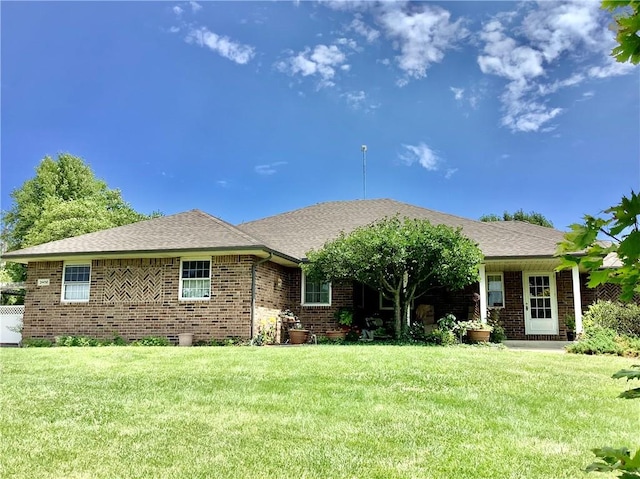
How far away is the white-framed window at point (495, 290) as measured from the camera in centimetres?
1736

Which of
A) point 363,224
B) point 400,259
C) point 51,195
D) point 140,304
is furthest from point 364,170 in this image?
point 51,195

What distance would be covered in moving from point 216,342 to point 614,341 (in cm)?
1052

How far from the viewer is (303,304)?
55.8ft

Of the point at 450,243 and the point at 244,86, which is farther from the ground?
the point at 244,86

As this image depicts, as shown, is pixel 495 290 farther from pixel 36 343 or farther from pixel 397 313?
pixel 36 343

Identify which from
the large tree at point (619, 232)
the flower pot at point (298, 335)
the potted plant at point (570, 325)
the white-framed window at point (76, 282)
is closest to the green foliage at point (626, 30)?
the large tree at point (619, 232)

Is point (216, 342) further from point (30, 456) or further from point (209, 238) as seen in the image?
point (30, 456)

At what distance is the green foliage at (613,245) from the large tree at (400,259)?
39.4 ft

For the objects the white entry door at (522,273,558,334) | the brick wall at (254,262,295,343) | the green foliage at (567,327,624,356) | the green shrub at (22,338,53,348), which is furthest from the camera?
the white entry door at (522,273,558,334)

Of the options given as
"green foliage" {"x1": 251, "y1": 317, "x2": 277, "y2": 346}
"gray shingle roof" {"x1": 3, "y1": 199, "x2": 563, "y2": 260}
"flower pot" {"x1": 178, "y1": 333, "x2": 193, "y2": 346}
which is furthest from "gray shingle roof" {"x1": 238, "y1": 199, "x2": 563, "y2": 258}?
"flower pot" {"x1": 178, "y1": 333, "x2": 193, "y2": 346}

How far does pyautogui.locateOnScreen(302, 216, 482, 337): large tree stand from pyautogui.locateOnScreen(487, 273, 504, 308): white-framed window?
348cm

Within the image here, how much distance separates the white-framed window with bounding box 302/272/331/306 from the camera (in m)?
16.8

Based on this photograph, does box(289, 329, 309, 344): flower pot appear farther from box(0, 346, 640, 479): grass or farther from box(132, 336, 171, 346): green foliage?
box(0, 346, 640, 479): grass

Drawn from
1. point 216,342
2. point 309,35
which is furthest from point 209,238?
point 309,35
